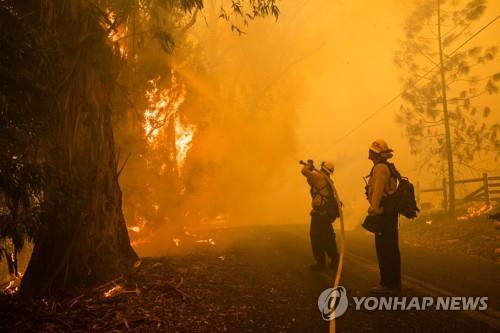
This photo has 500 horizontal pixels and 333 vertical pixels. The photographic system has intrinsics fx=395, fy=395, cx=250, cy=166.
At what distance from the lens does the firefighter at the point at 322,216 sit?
7492 mm

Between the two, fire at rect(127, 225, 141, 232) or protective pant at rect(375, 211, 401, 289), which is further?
fire at rect(127, 225, 141, 232)

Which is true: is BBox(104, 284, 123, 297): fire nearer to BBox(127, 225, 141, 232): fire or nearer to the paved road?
the paved road

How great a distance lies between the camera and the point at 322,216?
24.9 feet

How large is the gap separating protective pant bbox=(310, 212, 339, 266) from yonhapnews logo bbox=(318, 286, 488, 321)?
6.13 feet

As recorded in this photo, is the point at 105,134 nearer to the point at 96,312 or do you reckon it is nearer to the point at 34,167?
the point at 34,167

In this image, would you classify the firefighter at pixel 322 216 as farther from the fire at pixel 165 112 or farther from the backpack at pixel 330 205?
the fire at pixel 165 112

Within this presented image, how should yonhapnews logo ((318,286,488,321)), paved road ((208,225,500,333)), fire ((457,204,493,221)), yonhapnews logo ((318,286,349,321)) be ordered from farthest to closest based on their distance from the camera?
fire ((457,204,493,221)) → yonhapnews logo ((318,286,488,321)) → yonhapnews logo ((318,286,349,321)) → paved road ((208,225,500,333))

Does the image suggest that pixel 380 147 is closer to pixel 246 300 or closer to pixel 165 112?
pixel 246 300

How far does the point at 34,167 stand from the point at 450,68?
17.8 metres

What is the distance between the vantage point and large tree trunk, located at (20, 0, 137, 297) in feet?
20.6

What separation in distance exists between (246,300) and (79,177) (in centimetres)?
346

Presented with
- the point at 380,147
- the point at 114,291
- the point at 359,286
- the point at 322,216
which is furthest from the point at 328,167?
the point at 114,291

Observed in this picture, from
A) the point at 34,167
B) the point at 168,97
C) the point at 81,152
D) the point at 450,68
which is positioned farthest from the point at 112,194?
the point at 450,68

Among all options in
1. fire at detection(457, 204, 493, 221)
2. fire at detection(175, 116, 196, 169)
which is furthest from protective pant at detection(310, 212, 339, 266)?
fire at detection(175, 116, 196, 169)
